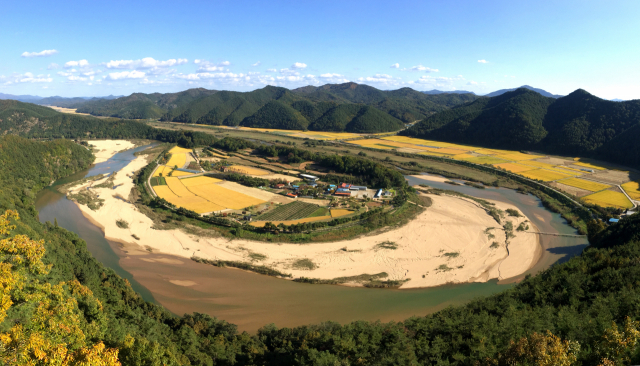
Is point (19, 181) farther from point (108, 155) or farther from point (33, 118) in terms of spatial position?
point (33, 118)

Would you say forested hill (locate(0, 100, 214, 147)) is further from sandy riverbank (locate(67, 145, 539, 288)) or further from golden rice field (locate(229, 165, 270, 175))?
sandy riverbank (locate(67, 145, 539, 288))

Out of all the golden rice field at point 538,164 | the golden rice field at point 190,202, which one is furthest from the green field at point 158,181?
the golden rice field at point 538,164

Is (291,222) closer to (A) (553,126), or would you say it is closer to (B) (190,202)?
(B) (190,202)

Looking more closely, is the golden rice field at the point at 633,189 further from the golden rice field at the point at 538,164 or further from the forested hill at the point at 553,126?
the golden rice field at the point at 538,164

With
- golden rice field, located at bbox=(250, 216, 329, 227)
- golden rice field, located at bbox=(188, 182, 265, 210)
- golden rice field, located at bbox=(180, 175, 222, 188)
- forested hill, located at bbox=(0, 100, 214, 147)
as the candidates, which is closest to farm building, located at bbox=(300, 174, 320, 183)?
golden rice field, located at bbox=(188, 182, 265, 210)

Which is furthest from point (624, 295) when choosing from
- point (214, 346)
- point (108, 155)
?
point (108, 155)

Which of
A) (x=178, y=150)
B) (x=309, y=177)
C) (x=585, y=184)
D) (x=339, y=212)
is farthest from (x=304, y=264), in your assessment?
(x=178, y=150)

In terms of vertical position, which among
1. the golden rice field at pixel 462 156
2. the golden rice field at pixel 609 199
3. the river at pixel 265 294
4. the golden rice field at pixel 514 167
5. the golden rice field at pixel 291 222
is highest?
the golden rice field at pixel 462 156
